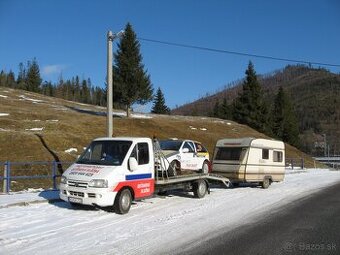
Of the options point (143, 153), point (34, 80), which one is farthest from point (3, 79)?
point (143, 153)

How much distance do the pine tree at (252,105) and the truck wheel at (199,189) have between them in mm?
61426

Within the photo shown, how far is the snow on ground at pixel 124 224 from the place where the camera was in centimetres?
936

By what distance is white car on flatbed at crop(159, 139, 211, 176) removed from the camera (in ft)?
65.8

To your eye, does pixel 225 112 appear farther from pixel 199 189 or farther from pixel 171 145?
pixel 199 189

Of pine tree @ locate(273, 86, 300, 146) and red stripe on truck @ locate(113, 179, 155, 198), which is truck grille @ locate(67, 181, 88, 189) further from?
pine tree @ locate(273, 86, 300, 146)

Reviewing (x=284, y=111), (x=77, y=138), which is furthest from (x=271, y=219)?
(x=284, y=111)

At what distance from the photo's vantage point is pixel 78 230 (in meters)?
10.9

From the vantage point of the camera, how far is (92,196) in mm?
13180

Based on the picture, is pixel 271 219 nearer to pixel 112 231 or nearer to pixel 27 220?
pixel 112 231

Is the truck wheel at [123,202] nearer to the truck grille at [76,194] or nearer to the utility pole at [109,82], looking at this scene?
the truck grille at [76,194]

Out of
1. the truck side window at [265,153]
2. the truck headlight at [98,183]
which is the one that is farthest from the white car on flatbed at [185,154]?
the truck headlight at [98,183]

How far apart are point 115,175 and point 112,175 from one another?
0.37 feet

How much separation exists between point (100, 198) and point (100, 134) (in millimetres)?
28940

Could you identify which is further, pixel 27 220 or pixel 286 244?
pixel 27 220
